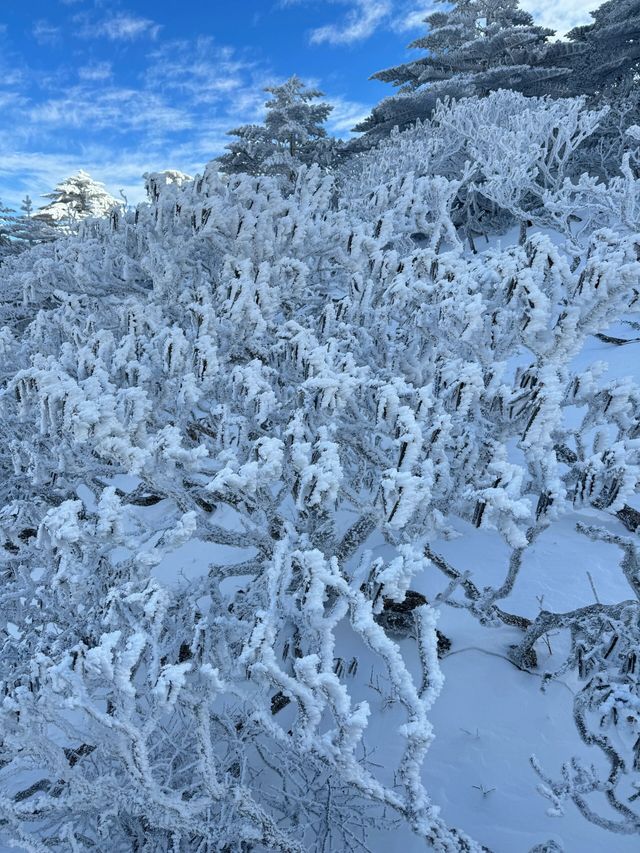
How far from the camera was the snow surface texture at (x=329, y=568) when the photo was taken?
8.34 ft

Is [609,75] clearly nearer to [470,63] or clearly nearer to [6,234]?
[470,63]

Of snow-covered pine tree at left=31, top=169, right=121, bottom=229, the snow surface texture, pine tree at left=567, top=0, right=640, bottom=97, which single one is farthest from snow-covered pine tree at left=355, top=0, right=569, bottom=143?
the snow surface texture

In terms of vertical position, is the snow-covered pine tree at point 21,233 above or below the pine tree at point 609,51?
below

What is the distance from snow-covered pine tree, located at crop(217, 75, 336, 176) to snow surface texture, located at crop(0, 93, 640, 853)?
796 inches

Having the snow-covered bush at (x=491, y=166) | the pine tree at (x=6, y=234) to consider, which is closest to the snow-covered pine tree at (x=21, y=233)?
the pine tree at (x=6, y=234)

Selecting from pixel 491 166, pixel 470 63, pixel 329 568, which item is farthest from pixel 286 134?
pixel 329 568

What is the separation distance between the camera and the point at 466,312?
317 cm

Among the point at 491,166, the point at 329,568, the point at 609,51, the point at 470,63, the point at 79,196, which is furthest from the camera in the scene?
the point at 79,196

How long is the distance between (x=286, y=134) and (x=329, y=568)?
23.9 m

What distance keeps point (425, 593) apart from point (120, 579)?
290 centimetres

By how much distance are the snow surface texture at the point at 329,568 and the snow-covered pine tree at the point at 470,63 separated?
19.3 meters

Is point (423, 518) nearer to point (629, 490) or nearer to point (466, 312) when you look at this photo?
point (629, 490)

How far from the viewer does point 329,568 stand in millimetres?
2951

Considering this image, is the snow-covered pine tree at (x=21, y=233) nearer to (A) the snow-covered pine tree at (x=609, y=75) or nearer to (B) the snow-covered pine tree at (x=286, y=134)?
(B) the snow-covered pine tree at (x=286, y=134)
